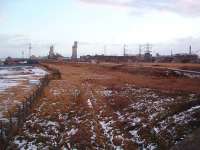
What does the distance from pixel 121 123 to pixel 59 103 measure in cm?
1127

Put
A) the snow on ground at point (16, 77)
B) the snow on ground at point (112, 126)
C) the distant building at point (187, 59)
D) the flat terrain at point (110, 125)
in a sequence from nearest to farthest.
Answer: the flat terrain at point (110, 125), the snow on ground at point (112, 126), the snow on ground at point (16, 77), the distant building at point (187, 59)

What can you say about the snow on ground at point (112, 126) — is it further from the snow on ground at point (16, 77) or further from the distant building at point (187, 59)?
the distant building at point (187, 59)

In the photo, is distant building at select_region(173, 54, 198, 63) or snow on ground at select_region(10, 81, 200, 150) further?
distant building at select_region(173, 54, 198, 63)

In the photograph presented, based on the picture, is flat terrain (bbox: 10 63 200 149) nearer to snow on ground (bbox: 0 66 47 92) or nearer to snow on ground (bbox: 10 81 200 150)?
snow on ground (bbox: 10 81 200 150)

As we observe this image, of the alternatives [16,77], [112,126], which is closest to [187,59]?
[16,77]

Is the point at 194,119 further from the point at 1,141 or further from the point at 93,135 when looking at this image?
the point at 1,141

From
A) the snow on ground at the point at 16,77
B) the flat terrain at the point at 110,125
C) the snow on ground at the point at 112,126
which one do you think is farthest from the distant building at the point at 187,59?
the snow on ground at the point at 112,126

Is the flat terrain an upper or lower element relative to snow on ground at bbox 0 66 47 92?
upper

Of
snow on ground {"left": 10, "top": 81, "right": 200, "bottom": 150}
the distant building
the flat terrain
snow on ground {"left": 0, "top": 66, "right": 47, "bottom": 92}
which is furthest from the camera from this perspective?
the distant building

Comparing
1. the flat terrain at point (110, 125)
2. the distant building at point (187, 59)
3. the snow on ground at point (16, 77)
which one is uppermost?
the distant building at point (187, 59)

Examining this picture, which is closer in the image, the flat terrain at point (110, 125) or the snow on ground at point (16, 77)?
the flat terrain at point (110, 125)

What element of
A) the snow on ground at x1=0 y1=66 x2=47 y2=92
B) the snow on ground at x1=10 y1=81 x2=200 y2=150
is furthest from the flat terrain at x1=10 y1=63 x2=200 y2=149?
the snow on ground at x1=0 y1=66 x2=47 y2=92

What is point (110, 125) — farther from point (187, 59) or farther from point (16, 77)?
point (187, 59)

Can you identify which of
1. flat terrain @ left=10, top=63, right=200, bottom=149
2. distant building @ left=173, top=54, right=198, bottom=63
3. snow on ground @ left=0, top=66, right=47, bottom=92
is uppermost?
distant building @ left=173, top=54, right=198, bottom=63
